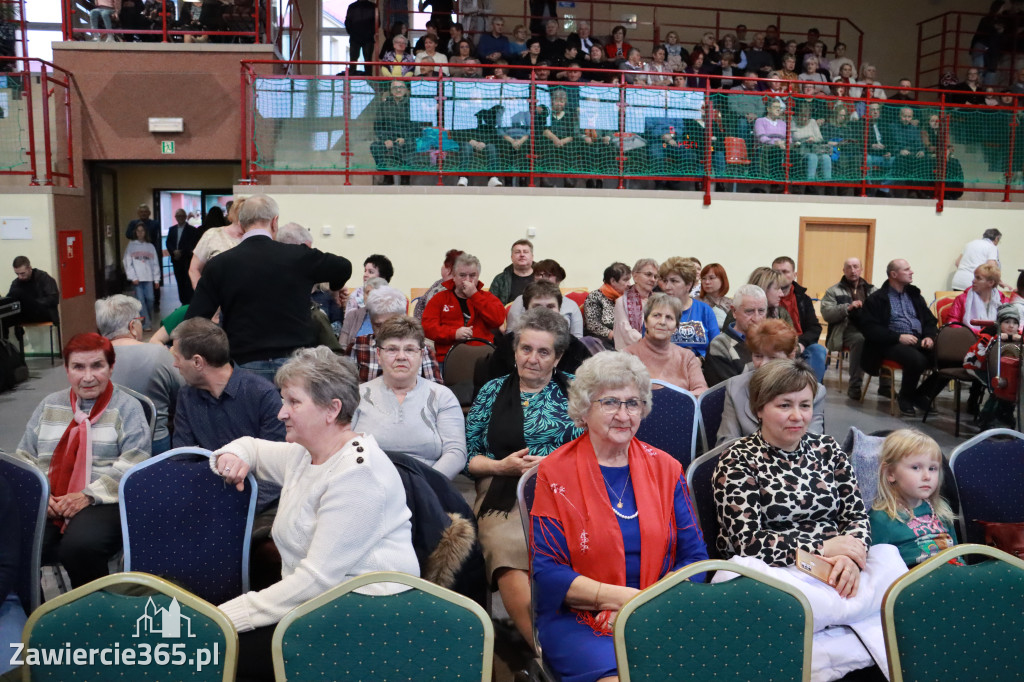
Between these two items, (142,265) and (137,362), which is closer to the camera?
(137,362)

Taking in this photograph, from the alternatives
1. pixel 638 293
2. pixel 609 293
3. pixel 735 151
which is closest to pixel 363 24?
pixel 735 151

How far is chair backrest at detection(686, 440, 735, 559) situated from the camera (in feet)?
9.00

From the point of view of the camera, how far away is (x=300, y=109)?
8.68 m

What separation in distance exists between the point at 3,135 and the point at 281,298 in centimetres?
702

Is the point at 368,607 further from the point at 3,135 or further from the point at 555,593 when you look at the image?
the point at 3,135

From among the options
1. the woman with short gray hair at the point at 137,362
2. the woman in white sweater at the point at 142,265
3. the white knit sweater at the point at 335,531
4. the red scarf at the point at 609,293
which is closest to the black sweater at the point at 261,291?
the woman with short gray hair at the point at 137,362

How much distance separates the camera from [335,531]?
7.04 ft

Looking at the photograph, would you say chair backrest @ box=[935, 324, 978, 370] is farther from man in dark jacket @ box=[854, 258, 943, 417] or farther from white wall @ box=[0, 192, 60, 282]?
white wall @ box=[0, 192, 60, 282]

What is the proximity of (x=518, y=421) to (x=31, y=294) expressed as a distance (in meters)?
7.06

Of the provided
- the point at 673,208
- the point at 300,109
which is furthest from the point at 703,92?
the point at 300,109

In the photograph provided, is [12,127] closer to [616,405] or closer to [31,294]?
[31,294]

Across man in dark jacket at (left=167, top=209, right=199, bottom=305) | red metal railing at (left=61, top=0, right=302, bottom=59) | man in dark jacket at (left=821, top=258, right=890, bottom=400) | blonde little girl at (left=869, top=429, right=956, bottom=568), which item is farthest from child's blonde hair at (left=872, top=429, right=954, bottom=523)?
man in dark jacket at (left=167, top=209, right=199, bottom=305)

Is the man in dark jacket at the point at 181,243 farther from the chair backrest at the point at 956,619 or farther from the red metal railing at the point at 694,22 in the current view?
the chair backrest at the point at 956,619

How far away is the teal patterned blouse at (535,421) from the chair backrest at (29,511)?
1.51 meters
